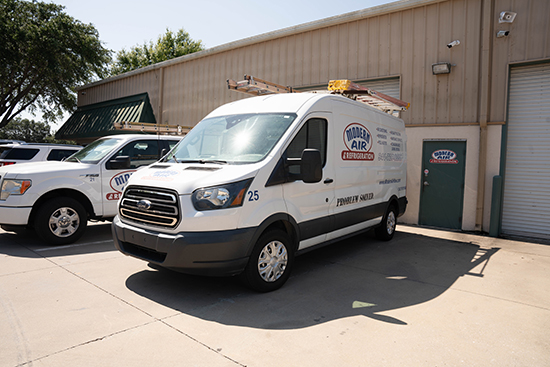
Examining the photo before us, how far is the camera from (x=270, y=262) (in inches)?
174

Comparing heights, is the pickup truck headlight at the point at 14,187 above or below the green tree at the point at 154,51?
below

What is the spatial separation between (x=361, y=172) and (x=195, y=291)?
3196 millimetres

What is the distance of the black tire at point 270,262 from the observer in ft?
13.9

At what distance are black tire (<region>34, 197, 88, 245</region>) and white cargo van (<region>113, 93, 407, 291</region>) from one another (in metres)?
2.24

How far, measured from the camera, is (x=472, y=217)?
8.84m

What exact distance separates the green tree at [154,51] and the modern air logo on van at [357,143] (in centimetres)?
4101

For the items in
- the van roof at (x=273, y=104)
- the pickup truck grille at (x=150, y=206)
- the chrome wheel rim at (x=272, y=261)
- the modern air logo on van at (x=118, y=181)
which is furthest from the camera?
the modern air logo on van at (x=118, y=181)

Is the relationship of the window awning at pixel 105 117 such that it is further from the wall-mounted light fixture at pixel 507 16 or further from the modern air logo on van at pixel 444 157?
the wall-mounted light fixture at pixel 507 16

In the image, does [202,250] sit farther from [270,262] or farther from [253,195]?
[270,262]

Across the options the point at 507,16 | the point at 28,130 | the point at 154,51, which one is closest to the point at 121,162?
the point at 507,16

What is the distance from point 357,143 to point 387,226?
2.28 metres

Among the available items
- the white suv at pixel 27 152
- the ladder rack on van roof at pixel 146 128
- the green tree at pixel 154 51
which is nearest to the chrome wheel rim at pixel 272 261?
the ladder rack on van roof at pixel 146 128

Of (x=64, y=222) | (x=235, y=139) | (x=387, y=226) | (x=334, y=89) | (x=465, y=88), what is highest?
(x=465, y=88)

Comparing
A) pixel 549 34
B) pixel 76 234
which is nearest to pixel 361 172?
pixel 76 234
